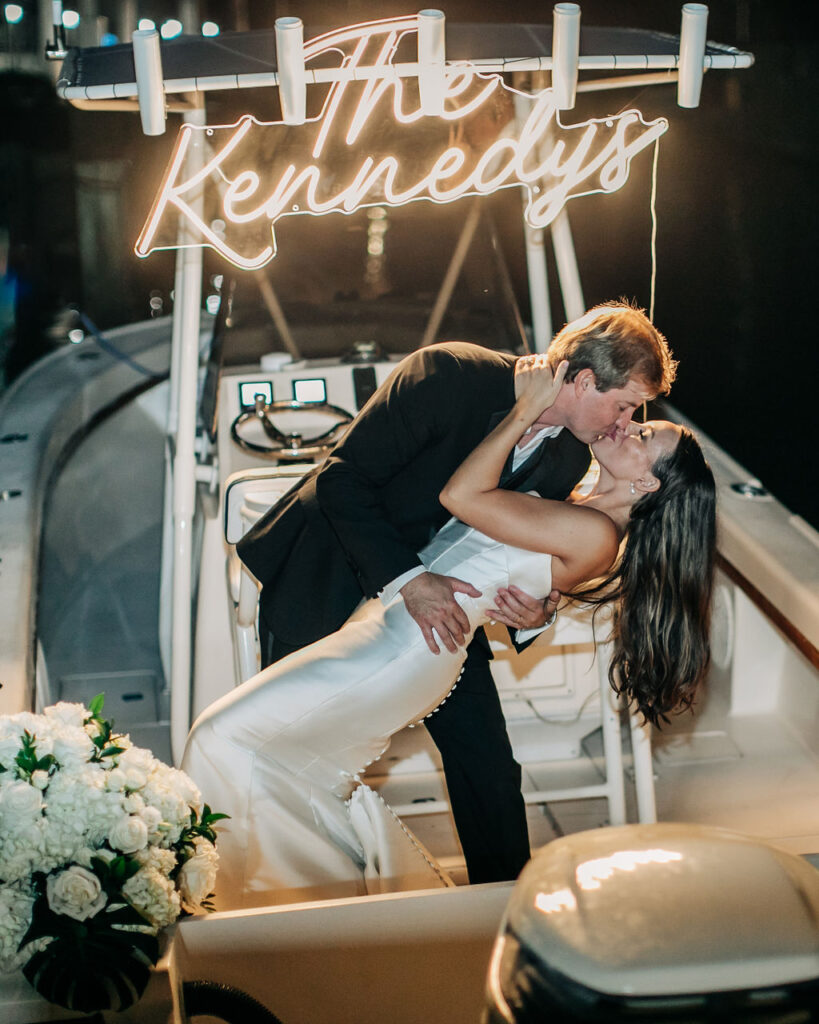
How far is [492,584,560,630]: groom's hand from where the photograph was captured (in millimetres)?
1896

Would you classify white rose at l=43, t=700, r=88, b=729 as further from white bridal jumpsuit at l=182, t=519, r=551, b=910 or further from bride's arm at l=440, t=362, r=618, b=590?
bride's arm at l=440, t=362, r=618, b=590

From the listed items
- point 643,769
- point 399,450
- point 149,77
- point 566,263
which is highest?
point 149,77

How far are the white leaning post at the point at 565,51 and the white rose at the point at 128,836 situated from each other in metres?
1.58

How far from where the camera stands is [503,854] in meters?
1.95

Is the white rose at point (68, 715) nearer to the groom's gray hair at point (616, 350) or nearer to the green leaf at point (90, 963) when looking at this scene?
the green leaf at point (90, 963)

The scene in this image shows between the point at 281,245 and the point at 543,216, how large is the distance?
1.41 meters

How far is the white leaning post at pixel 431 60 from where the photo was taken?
1.96m

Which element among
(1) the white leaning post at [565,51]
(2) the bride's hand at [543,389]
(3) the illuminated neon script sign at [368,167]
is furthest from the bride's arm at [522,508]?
(1) the white leaning post at [565,51]

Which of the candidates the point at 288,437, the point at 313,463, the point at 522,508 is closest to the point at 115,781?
the point at 522,508

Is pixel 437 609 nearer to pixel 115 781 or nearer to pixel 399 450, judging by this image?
pixel 399 450

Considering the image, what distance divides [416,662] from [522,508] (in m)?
0.32

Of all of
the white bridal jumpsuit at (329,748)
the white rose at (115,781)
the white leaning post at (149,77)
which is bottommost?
the white bridal jumpsuit at (329,748)

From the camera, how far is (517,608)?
1899 mm

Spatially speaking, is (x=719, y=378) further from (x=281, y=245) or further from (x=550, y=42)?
(x=550, y=42)
